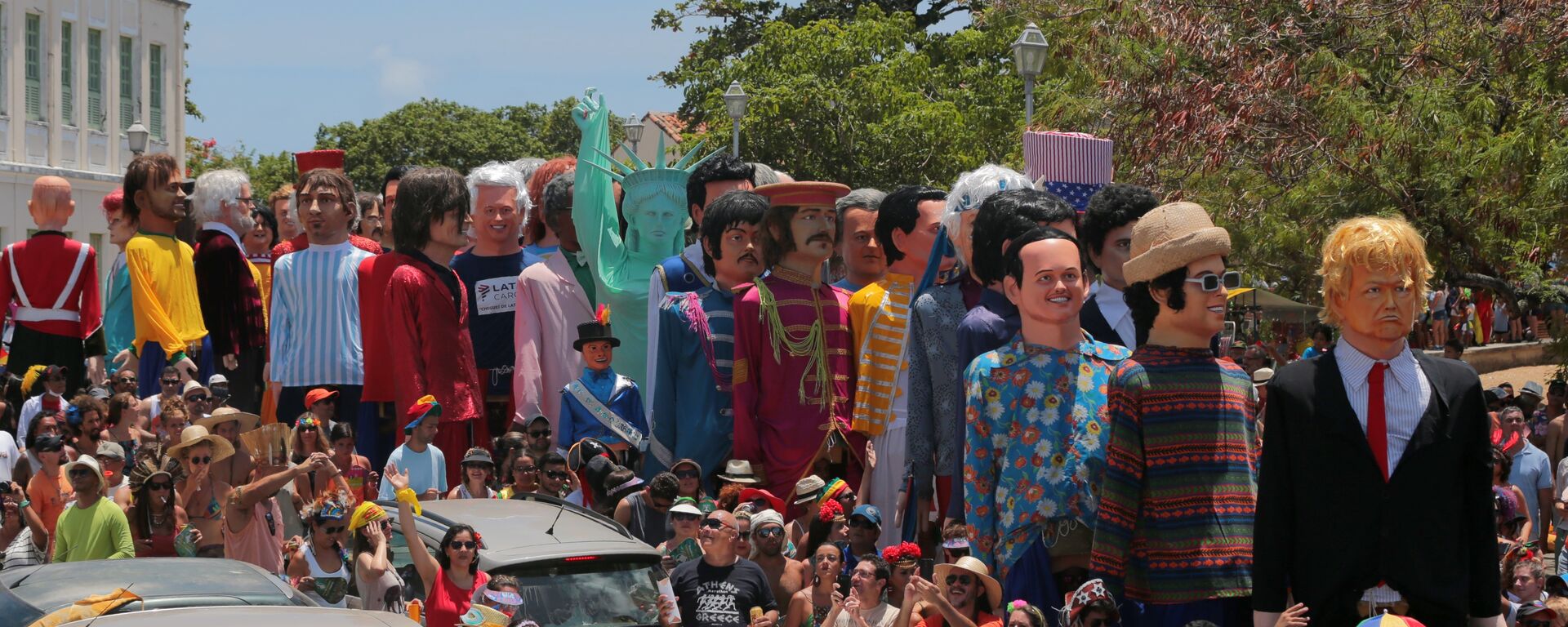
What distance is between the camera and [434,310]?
9.30 metres

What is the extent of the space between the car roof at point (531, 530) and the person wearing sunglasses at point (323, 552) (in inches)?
16.8

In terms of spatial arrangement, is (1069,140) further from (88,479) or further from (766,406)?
(88,479)

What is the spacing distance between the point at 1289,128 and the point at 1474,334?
1471 cm

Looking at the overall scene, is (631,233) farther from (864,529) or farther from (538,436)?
(864,529)

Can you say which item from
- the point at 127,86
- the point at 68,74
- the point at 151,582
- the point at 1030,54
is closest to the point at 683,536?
the point at 151,582

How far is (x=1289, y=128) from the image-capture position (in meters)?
14.6

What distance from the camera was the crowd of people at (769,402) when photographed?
5125mm

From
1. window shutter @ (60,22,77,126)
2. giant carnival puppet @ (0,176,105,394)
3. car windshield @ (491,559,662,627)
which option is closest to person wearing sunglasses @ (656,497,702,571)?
car windshield @ (491,559,662,627)

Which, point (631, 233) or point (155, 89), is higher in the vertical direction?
point (155, 89)

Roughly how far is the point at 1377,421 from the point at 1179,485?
668 millimetres

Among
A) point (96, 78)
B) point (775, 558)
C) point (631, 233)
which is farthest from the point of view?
point (96, 78)

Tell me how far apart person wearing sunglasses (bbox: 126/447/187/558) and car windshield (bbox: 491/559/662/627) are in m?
2.23

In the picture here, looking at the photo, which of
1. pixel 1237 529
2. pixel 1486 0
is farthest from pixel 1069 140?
pixel 1486 0

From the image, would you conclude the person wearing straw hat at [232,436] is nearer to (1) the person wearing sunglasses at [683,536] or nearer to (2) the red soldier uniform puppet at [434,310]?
(2) the red soldier uniform puppet at [434,310]
